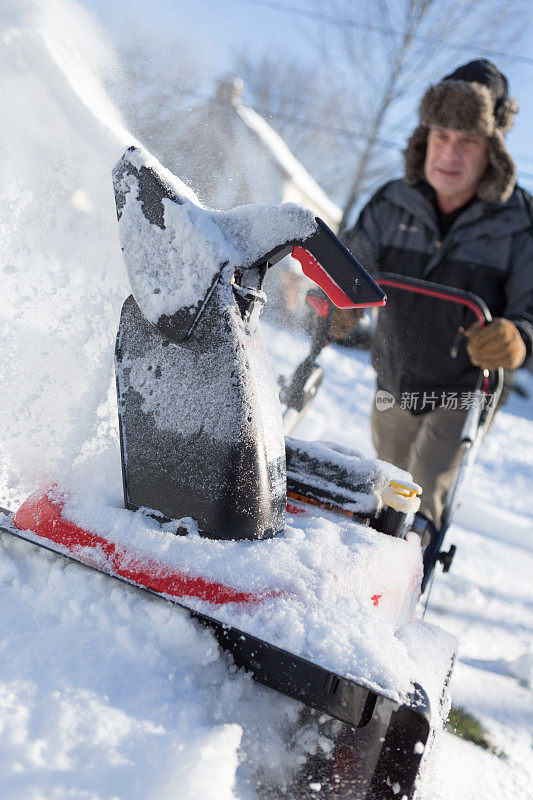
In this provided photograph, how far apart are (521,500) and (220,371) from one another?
473 centimetres

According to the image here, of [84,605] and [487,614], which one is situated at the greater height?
[84,605]

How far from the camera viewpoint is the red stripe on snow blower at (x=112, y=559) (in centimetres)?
85

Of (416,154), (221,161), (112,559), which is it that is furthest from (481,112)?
(112,559)

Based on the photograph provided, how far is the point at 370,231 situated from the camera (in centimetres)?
270

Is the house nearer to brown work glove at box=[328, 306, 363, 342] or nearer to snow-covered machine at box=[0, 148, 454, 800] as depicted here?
snow-covered machine at box=[0, 148, 454, 800]

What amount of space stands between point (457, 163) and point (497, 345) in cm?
95

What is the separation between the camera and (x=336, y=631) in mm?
797

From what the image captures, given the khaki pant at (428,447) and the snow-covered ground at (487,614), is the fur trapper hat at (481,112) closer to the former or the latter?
the khaki pant at (428,447)

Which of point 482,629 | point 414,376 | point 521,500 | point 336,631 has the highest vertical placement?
point 336,631

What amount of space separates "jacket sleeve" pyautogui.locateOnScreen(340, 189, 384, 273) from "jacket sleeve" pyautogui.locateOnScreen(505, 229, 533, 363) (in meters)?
0.61

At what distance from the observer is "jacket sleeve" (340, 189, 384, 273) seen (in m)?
Result: 2.67

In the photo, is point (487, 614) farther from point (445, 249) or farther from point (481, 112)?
point (481, 112)

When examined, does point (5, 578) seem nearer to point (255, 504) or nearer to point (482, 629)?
point (255, 504)

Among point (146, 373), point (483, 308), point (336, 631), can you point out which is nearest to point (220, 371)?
point (146, 373)
